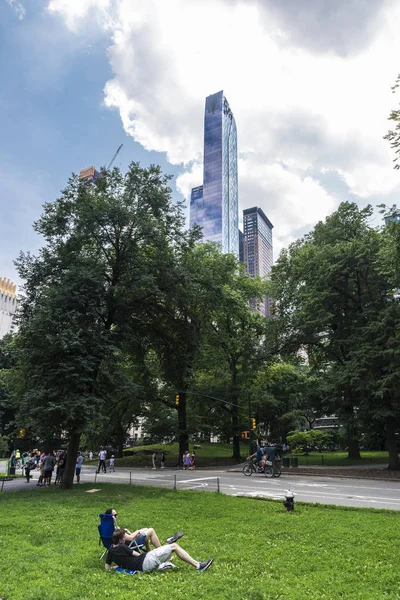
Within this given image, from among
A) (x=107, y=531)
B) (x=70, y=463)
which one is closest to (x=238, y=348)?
(x=70, y=463)

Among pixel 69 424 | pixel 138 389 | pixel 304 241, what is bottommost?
pixel 69 424

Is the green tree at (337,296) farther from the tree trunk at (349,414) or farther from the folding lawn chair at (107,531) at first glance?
the folding lawn chair at (107,531)

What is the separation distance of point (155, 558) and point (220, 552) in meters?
1.62

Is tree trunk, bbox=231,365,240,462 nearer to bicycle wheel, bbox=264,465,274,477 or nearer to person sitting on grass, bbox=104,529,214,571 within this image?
bicycle wheel, bbox=264,465,274,477

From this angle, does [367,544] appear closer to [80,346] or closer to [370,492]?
[370,492]

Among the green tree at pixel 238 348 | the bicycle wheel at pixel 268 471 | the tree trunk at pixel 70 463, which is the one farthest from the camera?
the green tree at pixel 238 348

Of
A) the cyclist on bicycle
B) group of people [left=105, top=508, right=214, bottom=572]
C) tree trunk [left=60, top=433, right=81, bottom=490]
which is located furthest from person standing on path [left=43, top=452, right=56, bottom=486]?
group of people [left=105, top=508, right=214, bottom=572]

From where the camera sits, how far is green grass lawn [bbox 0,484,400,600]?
614 centimetres

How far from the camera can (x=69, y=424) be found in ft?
57.3

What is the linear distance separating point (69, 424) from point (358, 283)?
2349cm

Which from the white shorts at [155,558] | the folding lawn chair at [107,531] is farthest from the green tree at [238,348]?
the white shorts at [155,558]

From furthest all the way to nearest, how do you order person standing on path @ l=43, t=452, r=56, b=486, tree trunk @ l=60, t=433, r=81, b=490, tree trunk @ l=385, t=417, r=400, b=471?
1. tree trunk @ l=385, t=417, r=400, b=471
2. person standing on path @ l=43, t=452, r=56, b=486
3. tree trunk @ l=60, t=433, r=81, b=490

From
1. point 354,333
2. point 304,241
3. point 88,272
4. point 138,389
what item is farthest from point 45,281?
point 304,241

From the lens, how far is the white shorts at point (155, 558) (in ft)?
23.7
